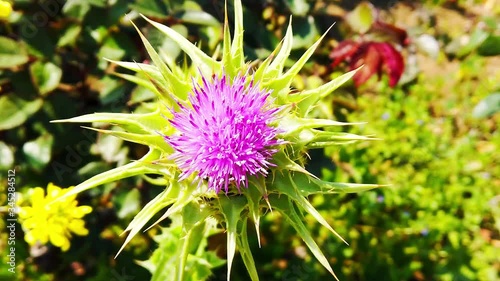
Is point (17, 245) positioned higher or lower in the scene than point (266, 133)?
lower

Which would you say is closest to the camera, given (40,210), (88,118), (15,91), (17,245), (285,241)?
(88,118)

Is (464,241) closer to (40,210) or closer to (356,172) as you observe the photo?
(356,172)

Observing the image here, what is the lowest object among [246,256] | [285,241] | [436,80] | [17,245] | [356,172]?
[17,245]

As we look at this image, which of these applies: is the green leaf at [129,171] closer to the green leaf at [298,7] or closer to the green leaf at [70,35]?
the green leaf at [70,35]

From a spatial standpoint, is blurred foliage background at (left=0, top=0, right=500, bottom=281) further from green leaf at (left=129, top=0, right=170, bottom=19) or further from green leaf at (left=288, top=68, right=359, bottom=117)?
green leaf at (left=288, top=68, right=359, bottom=117)

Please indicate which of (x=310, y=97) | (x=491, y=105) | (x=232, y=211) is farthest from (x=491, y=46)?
(x=232, y=211)

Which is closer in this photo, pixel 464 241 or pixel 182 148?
pixel 182 148

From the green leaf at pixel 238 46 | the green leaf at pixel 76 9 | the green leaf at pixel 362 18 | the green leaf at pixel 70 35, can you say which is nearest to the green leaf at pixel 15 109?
the green leaf at pixel 70 35

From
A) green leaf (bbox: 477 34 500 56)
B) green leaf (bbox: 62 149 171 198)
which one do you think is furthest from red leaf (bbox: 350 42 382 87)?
green leaf (bbox: 62 149 171 198)

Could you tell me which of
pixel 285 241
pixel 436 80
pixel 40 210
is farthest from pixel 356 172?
pixel 40 210
